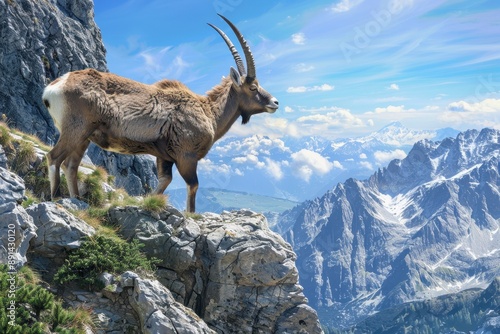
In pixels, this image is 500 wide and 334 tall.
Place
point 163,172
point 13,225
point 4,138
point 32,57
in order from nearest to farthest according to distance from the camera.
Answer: point 13,225, point 163,172, point 4,138, point 32,57

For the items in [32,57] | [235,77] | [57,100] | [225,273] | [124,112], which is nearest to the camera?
[57,100]

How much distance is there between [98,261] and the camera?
39.7 ft

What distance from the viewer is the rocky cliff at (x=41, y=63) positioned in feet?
144

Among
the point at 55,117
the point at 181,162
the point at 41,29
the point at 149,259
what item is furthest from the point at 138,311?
the point at 41,29

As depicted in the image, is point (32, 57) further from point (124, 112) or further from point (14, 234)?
point (14, 234)

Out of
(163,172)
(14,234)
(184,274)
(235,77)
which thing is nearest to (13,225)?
(14,234)

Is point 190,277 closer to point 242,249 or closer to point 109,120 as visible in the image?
point 242,249

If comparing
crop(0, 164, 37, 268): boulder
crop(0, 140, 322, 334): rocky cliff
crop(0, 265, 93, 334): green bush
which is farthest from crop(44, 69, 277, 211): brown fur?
crop(0, 265, 93, 334): green bush

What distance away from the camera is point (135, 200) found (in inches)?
622

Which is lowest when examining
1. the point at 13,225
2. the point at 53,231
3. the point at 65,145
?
the point at 13,225

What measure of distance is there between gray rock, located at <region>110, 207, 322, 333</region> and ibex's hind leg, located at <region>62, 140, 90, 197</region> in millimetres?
1789

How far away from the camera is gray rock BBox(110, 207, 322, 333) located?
14242mm

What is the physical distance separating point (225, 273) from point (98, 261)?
13.5 ft

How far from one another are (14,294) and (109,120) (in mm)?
6724
